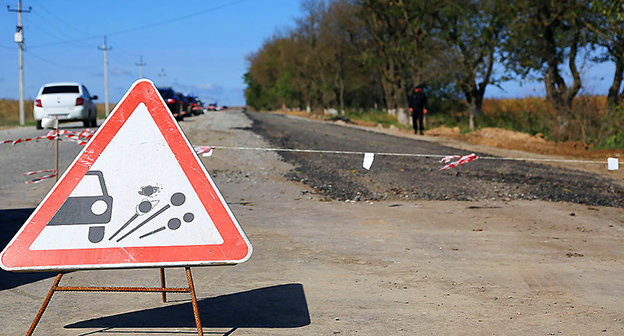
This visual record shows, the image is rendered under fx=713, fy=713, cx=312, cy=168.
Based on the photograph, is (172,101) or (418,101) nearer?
(418,101)

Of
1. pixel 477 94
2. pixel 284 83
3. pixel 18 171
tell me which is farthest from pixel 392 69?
pixel 284 83

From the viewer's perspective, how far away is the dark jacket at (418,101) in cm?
2891

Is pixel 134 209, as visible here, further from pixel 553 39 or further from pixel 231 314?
pixel 553 39

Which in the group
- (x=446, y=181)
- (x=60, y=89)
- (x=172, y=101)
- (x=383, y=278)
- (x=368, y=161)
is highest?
(x=60, y=89)

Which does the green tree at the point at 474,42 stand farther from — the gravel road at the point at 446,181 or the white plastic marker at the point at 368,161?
the white plastic marker at the point at 368,161

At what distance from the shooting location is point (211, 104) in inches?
5320

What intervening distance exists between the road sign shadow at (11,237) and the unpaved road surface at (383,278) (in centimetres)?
3

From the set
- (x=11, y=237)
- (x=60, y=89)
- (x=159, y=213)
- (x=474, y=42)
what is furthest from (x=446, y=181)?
(x=474, y=42)

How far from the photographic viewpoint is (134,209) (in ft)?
14.1

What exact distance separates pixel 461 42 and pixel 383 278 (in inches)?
1253

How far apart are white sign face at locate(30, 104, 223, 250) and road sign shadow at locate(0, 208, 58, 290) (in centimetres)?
186

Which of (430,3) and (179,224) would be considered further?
(430,3)

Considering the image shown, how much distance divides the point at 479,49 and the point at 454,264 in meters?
30.3

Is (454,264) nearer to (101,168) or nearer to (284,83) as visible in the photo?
(101,168)
